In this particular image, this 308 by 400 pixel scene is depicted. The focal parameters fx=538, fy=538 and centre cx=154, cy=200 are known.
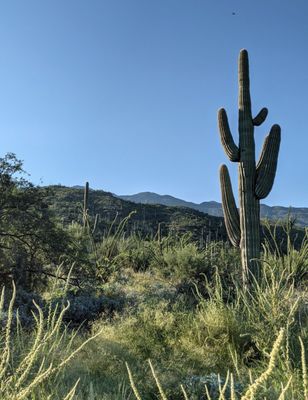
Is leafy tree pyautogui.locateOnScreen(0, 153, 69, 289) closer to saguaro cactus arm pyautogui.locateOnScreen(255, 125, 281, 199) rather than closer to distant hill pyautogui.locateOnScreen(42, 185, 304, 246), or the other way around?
saguaro cactus arm pyautogui.locateOnScreen(255, 125, 281, 199)

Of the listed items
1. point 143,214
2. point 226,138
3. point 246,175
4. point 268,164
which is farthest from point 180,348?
point 143,214

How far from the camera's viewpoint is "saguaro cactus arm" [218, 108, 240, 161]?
32.3ft

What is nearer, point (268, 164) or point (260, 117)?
point (268, 164)

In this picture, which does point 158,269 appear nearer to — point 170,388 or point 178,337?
point 178,337

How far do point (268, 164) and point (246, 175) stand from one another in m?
0.45

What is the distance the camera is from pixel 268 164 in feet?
31.6

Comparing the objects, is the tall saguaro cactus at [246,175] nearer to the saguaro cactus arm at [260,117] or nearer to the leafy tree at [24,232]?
the saguaro cactus arm at [260,117]

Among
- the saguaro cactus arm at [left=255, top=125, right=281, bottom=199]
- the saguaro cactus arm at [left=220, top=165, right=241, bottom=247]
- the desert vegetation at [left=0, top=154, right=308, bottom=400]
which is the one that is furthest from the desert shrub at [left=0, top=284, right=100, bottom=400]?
the saguaro cactus arm at [left=255, top=125, right=281, bottom=199]

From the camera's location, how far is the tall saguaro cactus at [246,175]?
9273 mm

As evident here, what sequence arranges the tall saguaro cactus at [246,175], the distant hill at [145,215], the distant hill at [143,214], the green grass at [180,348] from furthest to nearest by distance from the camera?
1. the distant hill at [143,214]
2. the distant hill at [145,215]
3. the tall saguaro cactus at [246,175]
4. the green grass at [180,348]

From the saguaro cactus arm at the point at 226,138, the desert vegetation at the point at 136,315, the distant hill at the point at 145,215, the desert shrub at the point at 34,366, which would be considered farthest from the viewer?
the distant hill at the point at 145,215

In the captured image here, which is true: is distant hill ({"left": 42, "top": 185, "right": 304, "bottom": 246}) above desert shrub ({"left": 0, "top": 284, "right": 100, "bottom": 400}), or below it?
above

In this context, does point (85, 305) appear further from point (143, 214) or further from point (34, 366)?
point (143, 214)

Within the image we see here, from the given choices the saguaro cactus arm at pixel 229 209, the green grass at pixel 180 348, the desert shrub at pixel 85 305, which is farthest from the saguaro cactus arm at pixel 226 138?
the desert shrub at pixel 85 305
